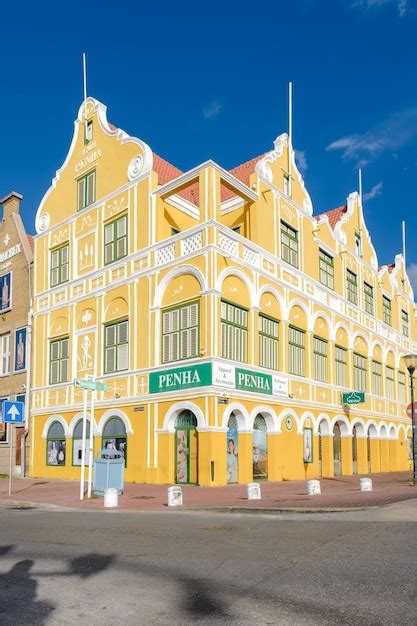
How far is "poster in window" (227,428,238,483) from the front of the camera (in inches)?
902

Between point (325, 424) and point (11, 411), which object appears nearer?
point (11, 411)

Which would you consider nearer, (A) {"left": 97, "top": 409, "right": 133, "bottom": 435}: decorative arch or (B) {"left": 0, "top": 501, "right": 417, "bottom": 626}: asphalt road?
(B) {"left": 0, "top": 501, "right": 417, "bottom": 626}: asphalt road

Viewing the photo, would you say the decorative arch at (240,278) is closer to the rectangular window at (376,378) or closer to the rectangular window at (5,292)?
the rectangular window at (376,378)

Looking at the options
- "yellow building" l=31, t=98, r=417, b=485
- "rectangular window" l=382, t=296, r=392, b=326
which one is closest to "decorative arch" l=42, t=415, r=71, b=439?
"yellow building" l=31, t=98, r=417, b=485

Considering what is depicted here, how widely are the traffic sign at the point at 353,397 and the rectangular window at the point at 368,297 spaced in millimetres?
7173

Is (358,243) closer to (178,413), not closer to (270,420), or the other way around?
(270,420)

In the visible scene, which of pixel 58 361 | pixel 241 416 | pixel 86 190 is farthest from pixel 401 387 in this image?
pixel 86 190

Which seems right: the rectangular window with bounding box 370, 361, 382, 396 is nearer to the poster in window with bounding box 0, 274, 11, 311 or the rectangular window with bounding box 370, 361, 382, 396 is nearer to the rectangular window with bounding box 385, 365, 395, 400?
the rectangular window with bounding box 385, 365, 395, 400

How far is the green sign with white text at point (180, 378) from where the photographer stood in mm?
22266

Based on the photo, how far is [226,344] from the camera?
76.4 feet

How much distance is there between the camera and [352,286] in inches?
1406

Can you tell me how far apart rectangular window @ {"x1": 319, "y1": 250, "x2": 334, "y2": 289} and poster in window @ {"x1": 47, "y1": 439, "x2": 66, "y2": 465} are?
48.0ft

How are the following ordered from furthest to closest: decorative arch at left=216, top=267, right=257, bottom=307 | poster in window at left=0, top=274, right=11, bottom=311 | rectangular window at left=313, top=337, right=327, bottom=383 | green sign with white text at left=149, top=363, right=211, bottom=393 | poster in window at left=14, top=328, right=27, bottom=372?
poster in window at left=0, top=274, right=11, bottom=311 → poster in window at left=14, top=328, right=27, bottom=372 → rectangular window at left=313, top=337, right=327, bottom=383 → decorative arch at left=216, top=267, right=257, bottom=307 → green sign with white text at left=149, top=363, right=211, bottom=393

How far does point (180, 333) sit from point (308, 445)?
838cm
